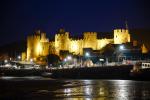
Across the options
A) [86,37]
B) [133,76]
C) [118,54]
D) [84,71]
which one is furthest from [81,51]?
[133,76]

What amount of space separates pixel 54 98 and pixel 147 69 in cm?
2286

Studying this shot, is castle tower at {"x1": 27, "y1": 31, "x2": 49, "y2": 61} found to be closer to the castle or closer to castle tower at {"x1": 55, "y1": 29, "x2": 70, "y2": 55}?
the castle

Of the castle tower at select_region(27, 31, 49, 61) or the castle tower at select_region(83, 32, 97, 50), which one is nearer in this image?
the castle tower at select_region(83, 32, 97, 50)

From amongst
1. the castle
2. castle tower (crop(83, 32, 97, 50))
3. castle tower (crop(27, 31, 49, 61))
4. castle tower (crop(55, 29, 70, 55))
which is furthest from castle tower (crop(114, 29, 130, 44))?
castle tower (crop(27, 31, 49, 61))

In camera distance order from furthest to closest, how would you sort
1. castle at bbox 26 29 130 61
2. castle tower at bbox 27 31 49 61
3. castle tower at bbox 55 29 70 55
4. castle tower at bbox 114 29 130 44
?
castle tower at bbox 27 31 49 61
castle tower at bbox 55 29 70 55
castle at bbox 26 29 130 61
castle tower at bbox 114 29 130 44

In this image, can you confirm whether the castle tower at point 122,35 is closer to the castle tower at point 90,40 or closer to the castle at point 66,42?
the castle at point 66,42

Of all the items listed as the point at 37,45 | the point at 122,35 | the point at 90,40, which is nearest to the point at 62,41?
the point at 90,40

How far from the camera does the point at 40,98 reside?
33781 millimetres

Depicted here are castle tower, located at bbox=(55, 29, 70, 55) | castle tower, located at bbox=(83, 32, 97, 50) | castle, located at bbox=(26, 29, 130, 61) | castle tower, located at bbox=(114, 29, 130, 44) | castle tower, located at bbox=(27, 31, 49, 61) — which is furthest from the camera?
castle tower, located at bbox=(27, 31, 49, 61)

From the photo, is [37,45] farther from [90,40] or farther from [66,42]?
[90,40]

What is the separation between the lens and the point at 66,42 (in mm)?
96812

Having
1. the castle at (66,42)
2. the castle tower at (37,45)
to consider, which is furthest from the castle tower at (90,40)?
the castle tower at (37,45)

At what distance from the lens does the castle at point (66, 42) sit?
88188 mm

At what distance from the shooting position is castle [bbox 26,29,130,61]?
88.2 metres
